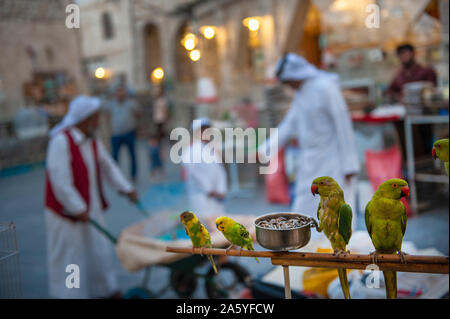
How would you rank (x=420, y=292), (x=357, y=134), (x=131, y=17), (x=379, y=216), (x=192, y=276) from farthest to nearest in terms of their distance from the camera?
(x=131, y=17) < (x=357, y=134) < (x=192, y=276) < (x=420, y=292) < (x=379, y=216)

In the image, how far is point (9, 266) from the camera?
7.68ft

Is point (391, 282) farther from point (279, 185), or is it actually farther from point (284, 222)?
point (279, 185)

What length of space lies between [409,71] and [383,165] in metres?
1.63

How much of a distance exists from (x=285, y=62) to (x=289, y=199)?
3147 mm

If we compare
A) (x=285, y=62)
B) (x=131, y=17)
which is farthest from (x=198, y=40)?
(x=285, y=62)

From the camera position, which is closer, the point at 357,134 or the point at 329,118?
the point at 329,118

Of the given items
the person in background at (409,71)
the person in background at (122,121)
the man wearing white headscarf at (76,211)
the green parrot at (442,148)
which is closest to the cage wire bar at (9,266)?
the man wearing white headscarf at (76,211)

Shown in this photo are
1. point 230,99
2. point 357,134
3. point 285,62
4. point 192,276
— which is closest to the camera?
point 192,276

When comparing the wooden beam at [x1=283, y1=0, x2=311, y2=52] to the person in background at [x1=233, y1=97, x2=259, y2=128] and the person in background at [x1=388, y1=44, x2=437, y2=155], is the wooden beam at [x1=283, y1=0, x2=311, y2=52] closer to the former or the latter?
the person in background at [x1=233, y1=97, x2=259, y2=128]

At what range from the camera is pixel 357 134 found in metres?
6.14

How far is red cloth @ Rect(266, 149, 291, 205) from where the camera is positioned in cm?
662

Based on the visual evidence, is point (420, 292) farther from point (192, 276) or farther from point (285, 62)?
point (285, 62)

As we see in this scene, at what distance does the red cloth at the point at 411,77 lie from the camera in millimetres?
6055

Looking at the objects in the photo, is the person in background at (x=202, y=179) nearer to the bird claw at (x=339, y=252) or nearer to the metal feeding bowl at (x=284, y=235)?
the metal feeding bowl at (x=284, y=235)
